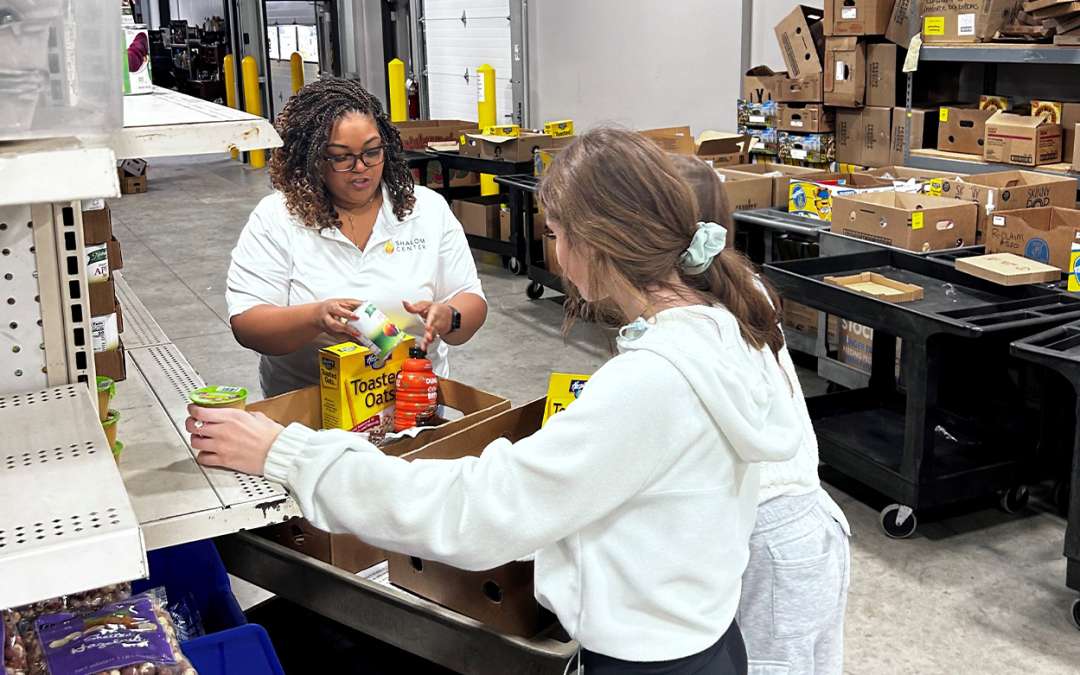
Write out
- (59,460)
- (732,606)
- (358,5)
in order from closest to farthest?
(59,460)
(732,606)
(358,5)

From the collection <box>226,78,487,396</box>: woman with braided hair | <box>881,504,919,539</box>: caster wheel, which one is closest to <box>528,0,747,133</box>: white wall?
<box>881,504,919,539</box>: caster wheel

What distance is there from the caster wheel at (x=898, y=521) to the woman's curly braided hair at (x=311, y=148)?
1.92m

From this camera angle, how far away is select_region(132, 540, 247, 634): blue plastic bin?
83.8 inches

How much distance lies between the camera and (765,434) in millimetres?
1444

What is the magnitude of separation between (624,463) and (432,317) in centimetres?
126

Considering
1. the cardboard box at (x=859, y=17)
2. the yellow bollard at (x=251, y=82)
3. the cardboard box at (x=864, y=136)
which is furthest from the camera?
the yellow bollard at (x=251, y=82)

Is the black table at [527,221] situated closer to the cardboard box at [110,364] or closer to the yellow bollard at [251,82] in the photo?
the cardboard box at [110,364]

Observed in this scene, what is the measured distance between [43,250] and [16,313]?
0.11 m

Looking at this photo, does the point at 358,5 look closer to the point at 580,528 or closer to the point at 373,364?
the point at 373,364

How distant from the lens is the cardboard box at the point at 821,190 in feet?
15.8

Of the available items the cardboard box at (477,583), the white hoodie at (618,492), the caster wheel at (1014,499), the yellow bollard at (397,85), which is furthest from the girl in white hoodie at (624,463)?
the yellow bollard at (397,85)

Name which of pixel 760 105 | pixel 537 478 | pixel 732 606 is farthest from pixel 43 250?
pixel 760 105

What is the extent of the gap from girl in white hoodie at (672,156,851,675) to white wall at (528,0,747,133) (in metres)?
5.82

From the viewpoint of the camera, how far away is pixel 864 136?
579 cm
